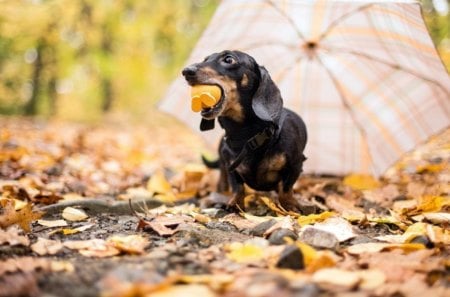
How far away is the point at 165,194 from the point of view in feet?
12.2

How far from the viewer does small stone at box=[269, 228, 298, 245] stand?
2.02 m

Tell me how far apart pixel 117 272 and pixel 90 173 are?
3.07m

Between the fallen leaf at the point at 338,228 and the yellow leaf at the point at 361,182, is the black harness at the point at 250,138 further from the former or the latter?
the yellow leaf at the point at 361,182

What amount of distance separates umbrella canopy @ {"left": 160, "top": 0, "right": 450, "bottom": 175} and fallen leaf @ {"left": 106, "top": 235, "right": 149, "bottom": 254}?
1.99 metres

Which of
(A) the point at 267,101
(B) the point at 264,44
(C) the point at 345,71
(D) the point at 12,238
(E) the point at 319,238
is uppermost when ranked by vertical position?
(B) the point at 264,44

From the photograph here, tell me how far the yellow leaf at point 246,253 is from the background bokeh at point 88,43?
36.1 feet

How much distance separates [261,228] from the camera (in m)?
2.33

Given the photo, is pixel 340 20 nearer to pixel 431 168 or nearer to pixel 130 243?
pixel 431 168

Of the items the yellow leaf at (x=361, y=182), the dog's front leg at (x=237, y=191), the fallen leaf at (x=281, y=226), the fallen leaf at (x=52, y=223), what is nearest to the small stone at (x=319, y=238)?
the fallen leaf at (x=281, y=226)

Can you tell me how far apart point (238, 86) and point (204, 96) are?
286 millimetres

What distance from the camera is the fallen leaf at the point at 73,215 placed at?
104 inches

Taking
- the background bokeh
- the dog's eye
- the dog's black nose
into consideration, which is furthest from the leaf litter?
the background bokeh

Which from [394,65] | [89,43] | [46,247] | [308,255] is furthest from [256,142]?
[89,43]

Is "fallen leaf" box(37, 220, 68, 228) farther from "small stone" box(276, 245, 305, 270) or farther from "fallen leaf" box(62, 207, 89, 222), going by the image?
"small stone" box(276, 245, 305, 270)
